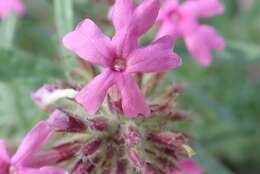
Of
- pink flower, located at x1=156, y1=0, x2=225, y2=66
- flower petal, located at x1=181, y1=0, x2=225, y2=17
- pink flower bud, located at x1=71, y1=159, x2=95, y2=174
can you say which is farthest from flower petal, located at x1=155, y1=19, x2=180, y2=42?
pink flower bud, located at x1=71, y1=159, x2=95, y2=174

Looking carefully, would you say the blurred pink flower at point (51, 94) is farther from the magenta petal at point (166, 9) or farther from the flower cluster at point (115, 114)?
the magenta petal at point (166, 9)

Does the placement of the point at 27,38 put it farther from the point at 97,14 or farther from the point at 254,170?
the point at 254,170

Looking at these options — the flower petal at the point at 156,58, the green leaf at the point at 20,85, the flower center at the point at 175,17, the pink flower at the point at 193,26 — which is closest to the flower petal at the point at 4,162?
the flower petal at the point at 156,58

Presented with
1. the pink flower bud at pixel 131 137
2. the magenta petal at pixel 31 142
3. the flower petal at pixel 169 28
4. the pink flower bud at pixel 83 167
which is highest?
the flower petal at pixel 169 28

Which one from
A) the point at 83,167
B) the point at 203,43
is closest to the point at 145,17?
the point at 83,167

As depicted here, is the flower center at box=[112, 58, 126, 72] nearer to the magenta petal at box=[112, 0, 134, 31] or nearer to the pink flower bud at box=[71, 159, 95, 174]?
the magenta petal at box=[112, 0, 134, 31]

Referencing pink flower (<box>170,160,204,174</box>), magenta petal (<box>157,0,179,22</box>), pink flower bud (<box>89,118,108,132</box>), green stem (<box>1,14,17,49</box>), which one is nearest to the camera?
pink flower bud (<box>89,118,108,132</box>)

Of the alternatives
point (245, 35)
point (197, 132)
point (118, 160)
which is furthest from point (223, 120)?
point (118, 160)
